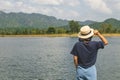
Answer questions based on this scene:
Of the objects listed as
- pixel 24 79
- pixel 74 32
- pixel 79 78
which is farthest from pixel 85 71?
pixel 74 32

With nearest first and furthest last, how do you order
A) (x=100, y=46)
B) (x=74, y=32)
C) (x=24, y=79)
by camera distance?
(x=100, y=46)
(x=24, y=79)
(x=74, y=32)

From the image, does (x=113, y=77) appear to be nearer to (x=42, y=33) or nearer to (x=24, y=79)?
(x=24, y=79)

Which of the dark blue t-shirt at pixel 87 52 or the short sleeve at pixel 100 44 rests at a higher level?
the short sleeve at pixel 100 44

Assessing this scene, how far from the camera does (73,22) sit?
648ft

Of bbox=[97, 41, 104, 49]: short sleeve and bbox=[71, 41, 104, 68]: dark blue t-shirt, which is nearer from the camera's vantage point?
bbox=[97, 41, 104, 49]: short sleeve

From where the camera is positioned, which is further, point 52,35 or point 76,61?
point 52,35

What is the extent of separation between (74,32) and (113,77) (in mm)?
164363

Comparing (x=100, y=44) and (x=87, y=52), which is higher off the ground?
(x=100, y=44)

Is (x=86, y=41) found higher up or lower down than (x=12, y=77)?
higher up

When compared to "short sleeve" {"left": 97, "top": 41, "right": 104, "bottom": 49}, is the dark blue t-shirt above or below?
below

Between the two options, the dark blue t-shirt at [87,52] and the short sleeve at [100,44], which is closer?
the short sleeve at [100,44]

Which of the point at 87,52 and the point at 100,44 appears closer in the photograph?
the point at 100,44

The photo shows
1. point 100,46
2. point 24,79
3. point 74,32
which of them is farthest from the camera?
point 74,32

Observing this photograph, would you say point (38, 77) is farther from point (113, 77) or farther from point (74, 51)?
point (74, 51)
